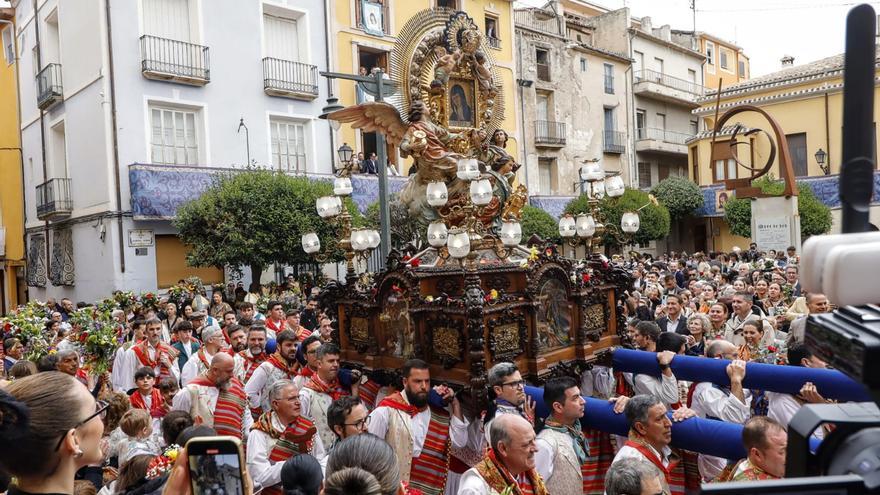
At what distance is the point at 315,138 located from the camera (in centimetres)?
1958

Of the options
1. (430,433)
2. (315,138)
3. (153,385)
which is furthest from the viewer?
(315,138)

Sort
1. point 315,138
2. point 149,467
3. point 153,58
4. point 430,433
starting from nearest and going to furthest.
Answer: point 149,467 < point 430,433 < point 153,58 < point 315,138

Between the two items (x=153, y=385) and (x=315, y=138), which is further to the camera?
(x=315, y=138)

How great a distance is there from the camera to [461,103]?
6992 mm

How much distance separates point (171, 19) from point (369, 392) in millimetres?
14462

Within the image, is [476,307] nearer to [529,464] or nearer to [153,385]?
[529,464]

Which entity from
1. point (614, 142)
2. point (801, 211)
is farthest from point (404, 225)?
point (614, 142)

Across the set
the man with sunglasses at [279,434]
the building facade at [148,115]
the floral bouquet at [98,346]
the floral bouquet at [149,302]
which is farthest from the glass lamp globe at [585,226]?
the building facade at [148,115]

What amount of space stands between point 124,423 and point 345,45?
57.3 feet

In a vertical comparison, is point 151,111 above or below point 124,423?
above

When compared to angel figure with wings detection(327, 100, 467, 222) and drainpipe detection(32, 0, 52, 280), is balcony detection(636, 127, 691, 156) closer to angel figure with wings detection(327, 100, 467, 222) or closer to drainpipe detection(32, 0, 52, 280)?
drainpipe detection(32, 0, 52, 280)

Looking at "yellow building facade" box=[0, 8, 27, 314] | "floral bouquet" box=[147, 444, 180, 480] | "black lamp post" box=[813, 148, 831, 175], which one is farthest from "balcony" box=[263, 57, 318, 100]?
"black lamp post" box=[813, 148, 831, 175]

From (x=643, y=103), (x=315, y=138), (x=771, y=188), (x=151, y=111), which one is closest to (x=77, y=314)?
(x=151, y=111)

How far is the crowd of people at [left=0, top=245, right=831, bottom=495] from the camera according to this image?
7.41ft
